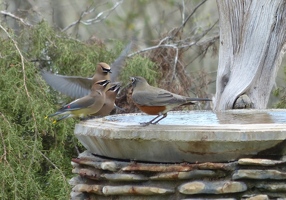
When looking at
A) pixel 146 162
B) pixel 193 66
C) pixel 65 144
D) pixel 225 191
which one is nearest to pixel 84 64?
pixel 65 144

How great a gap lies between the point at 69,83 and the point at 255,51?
1656 mm

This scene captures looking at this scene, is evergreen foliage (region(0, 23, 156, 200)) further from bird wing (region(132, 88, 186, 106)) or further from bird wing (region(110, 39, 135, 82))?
bird wing (region(132, 88, 186, 106))

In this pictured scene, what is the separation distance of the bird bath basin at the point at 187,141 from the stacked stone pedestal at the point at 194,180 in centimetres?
6

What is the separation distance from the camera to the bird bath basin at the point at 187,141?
3.38 m

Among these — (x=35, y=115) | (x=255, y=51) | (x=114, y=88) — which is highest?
(x=255, y=51)

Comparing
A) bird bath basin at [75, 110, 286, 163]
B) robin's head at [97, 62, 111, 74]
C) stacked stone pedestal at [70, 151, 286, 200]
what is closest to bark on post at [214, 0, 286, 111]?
robin's head at [97, 62, 111, 74]

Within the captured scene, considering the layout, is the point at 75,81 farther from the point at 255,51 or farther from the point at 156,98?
the point at 156,98

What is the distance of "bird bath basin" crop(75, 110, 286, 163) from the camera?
3379 millimetres

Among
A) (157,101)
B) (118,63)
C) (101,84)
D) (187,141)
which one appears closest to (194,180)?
(187,141)

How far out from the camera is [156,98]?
4.00 m

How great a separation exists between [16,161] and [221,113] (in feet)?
6.01

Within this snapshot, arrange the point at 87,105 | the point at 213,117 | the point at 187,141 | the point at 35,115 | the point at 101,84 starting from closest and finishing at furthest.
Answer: the point at 187,141
the point at 213,117
the point at 87,105
the point at 101,84
the point at 35,115

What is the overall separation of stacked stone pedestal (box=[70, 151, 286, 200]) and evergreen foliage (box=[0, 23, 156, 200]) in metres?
1.84

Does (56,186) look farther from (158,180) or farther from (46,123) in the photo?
(158,180)
